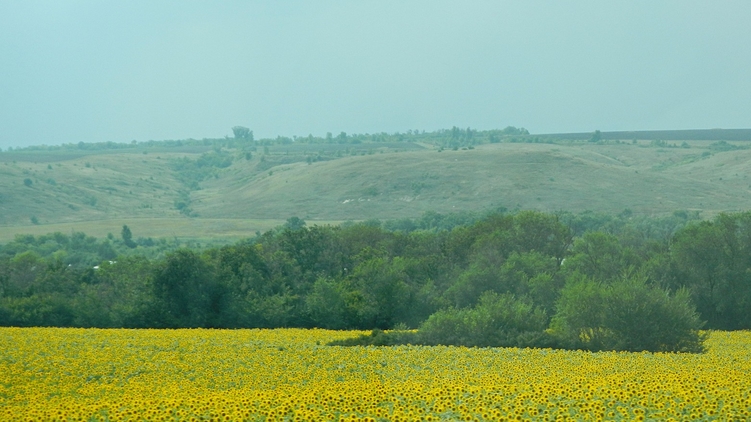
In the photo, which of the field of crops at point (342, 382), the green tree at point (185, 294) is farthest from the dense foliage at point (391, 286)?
the field of crops at point (342, 382)

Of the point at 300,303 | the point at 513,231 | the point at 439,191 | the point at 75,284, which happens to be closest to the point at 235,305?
the point at 300,303

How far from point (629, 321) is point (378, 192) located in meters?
122

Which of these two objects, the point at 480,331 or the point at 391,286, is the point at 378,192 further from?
the point at 480,331

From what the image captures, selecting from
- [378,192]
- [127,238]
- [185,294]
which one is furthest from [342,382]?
[378,192]

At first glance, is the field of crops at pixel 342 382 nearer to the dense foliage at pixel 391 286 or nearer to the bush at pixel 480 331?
the bush at pixel 480 331

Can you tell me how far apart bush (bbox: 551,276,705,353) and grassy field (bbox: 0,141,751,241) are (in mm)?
96926

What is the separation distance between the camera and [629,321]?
91.0ft

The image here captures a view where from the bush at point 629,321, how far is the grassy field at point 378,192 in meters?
96.9

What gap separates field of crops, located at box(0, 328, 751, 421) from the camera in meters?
14.3

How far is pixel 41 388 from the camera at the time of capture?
57.4 ft

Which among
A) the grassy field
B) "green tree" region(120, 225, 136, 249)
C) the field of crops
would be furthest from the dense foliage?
the grassy field

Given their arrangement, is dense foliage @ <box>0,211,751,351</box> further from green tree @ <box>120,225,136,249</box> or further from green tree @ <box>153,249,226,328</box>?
green tree @ <box>120,225,136,249</box>

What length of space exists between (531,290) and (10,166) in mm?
155251

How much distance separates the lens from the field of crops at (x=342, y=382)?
14312 mm
